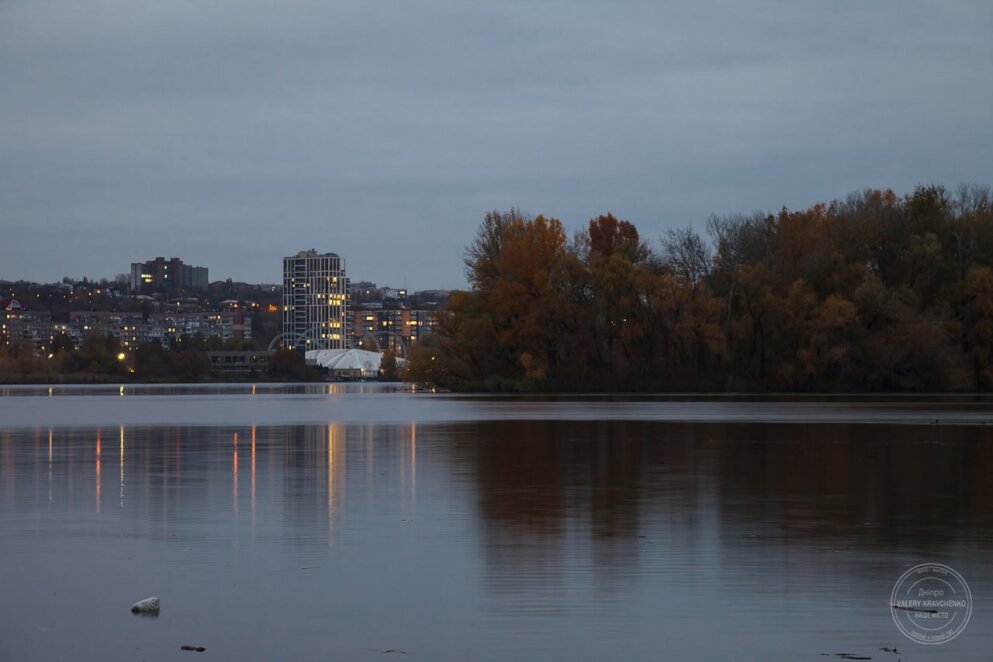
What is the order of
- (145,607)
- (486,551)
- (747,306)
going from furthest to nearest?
1. (747,306)
2. (486,551)
3. (145,607)

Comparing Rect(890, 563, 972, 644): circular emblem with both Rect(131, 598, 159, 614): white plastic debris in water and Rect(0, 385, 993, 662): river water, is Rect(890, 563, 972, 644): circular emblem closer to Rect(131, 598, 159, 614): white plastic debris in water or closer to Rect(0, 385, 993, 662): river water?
Rect(0, 385, 993, 662): river water

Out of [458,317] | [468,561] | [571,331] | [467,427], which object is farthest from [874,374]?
[468,561]

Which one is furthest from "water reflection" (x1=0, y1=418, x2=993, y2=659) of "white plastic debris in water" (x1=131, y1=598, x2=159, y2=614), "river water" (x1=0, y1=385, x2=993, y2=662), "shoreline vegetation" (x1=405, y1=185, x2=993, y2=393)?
"shoreline vegetation" (x1=405, y1=185, x2=993, y2=393)

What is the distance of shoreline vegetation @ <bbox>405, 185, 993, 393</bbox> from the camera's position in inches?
3381

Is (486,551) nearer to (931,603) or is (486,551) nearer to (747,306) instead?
(931,603)

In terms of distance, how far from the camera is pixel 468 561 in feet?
44.5

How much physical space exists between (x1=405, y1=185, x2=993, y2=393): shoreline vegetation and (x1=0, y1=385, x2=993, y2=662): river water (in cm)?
5805

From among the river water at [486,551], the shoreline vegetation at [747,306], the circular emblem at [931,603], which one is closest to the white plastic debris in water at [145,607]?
the river water at [486,551]

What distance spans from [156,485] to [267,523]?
5792 mm

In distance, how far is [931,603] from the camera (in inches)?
435

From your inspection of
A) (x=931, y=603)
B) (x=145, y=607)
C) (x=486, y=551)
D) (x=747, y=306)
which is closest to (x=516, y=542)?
(x=486, y=551)

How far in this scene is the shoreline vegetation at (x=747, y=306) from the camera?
282ft

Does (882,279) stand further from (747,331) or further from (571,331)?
(571,331)

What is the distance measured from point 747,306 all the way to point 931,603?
8056 cm
